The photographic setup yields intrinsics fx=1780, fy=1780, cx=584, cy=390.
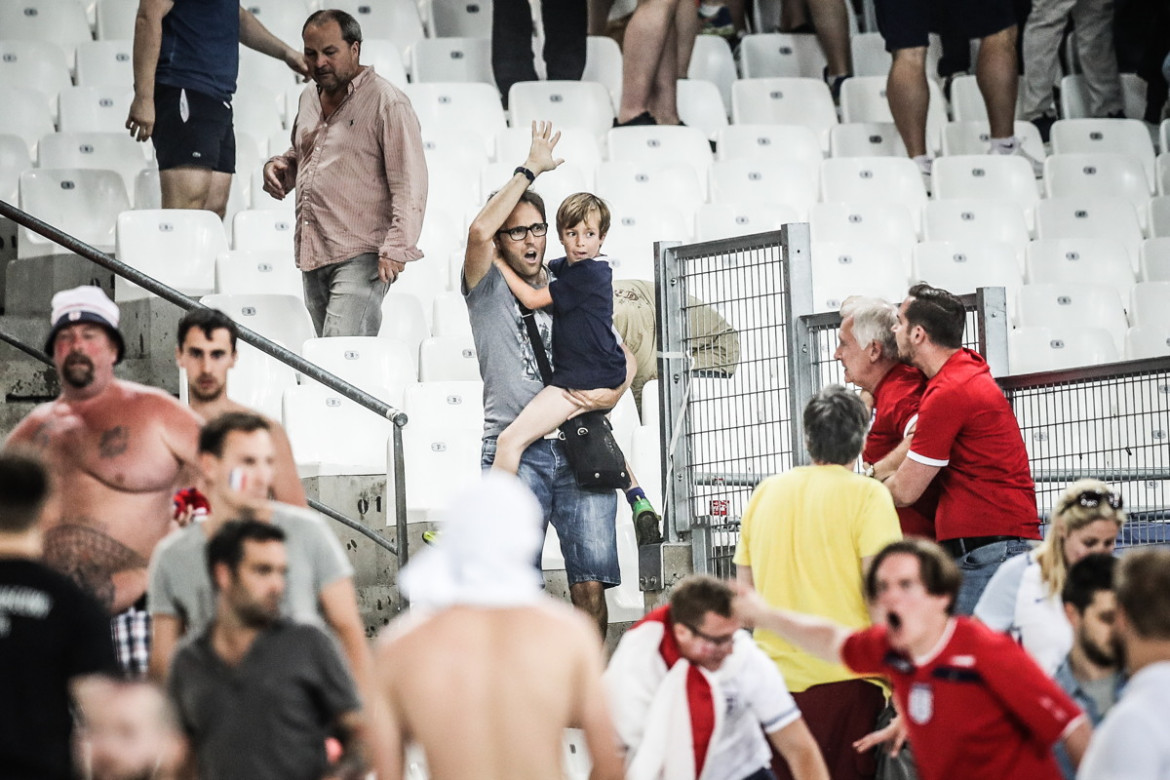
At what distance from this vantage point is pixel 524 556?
3434 millimetres

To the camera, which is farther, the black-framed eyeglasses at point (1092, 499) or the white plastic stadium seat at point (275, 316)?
the white plastic stadium seat at point (275, 316)

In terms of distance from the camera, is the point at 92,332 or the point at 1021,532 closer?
the point at 92,332

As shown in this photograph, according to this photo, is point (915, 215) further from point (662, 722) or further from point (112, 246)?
point (662, 722)

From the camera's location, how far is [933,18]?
1052 cm

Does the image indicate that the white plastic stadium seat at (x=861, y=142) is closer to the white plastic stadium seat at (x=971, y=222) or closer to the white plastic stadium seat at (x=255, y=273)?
the white plastic stadium seat at (x=971, y=222)

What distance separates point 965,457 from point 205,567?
2724mm

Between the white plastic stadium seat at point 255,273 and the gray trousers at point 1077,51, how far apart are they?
208 inches

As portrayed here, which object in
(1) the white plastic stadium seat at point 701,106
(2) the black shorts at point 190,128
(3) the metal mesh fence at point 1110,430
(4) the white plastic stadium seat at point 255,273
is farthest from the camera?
(1) the white plastic stadium seat at point 701,106

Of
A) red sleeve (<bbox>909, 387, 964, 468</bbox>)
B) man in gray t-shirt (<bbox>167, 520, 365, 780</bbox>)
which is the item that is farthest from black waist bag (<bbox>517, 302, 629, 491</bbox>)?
man in gray t-shirt (<bbox>167, 520, 365, 780</bbox>)

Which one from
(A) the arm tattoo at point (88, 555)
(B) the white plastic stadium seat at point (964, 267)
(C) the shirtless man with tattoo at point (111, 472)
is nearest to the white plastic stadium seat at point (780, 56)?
(B) the white plastic stadium seat at point (964, 267)

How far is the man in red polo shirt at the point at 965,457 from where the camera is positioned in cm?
566

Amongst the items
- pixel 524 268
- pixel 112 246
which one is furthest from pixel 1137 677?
pixel 112 246

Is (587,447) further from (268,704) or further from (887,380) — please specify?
(268,704)

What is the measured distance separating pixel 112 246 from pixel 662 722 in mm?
4921
